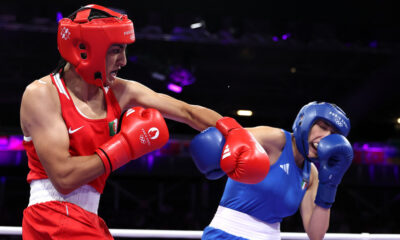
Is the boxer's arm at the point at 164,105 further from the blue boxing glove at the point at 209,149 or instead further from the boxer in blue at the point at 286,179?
the boxer in blue at the point at 286,179

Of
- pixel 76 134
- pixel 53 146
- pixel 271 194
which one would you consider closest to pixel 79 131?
pixel 76 134

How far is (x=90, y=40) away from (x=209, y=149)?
2.02 feet

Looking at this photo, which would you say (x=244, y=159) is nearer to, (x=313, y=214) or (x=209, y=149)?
(x=209, y=149)

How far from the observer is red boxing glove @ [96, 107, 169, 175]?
1505mm

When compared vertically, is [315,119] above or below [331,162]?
above

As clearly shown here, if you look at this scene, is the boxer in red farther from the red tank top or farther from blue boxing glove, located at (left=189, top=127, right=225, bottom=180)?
blue boxing glove, located at (left=189, top=127, right=225, bottom=180)

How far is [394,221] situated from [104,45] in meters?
8.28

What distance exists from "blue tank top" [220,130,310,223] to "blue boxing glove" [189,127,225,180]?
0.34 m

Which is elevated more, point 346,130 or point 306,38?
point 346,130

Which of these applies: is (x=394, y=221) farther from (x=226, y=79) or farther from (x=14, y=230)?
(x=14, y=230)

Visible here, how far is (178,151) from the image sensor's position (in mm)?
8320

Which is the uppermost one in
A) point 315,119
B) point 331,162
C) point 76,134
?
point 76,134

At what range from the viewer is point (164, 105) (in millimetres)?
1889

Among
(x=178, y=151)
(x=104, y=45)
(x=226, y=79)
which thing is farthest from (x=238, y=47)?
(x=104, y=45)
